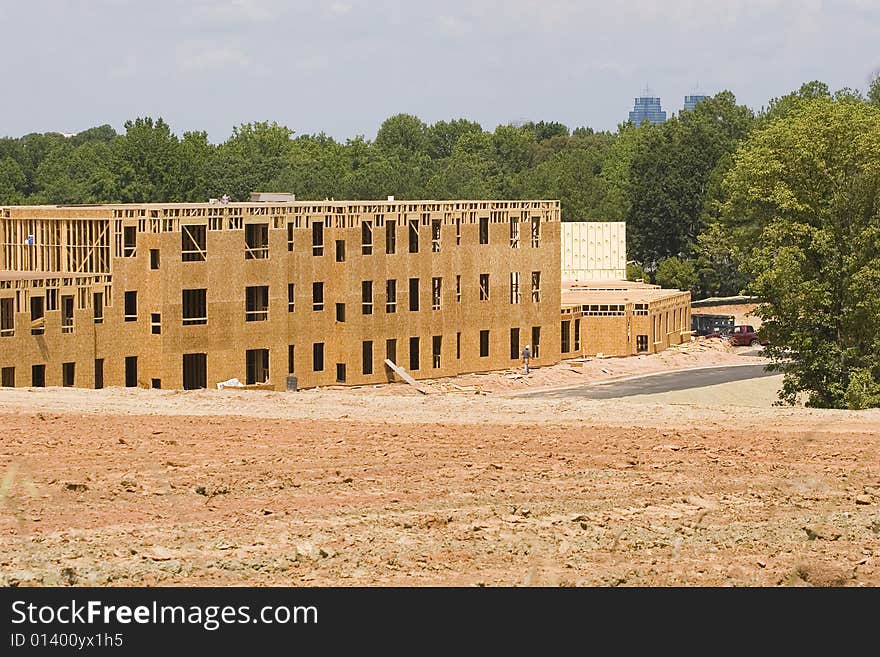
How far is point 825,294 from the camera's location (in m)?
50.2

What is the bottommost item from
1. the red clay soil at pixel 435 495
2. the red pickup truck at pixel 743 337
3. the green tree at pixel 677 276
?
the red pickup truck at pixel 743 337

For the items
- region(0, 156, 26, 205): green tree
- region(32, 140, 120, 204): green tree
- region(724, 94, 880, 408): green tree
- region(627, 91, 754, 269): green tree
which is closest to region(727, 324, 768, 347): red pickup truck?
region(627, 91, 754, 269): green tree

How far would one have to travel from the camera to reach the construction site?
66.8 feet

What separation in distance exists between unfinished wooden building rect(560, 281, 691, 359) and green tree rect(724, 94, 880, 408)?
2969 cm

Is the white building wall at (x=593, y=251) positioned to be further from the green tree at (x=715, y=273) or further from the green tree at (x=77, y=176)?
the green tree at (x=77, y=176)

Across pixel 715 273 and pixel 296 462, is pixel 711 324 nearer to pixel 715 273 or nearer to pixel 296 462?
pixel 715 273

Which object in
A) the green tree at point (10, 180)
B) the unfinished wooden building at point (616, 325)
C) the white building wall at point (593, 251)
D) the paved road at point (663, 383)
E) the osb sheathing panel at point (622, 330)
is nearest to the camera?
the paved road at point (663, 383)

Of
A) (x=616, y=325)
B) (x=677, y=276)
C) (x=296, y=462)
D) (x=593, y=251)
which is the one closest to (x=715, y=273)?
(x=677, y=276)

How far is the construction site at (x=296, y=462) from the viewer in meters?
20.4

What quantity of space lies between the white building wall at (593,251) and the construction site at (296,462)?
40991mm

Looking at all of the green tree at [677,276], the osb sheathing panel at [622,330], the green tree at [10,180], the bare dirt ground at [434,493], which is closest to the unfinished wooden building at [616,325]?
the osb sheathing panel at [622,330]

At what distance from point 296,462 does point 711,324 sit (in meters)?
78.7
